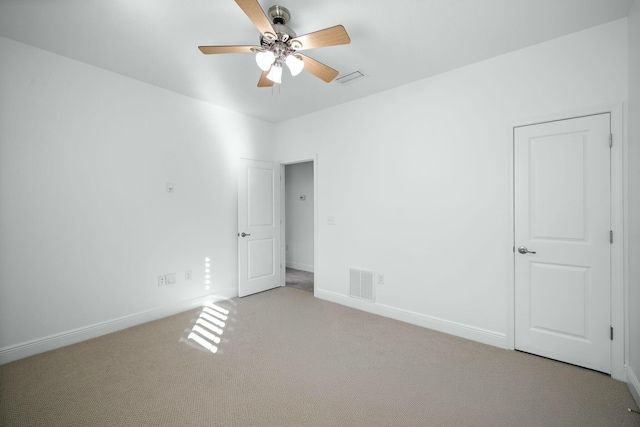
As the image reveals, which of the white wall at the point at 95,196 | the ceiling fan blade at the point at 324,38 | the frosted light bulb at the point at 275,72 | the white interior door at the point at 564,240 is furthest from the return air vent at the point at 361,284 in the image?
the ceiling fan blade at the point at 324,38

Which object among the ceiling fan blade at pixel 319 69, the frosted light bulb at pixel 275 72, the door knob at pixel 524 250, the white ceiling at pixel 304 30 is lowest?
the door knob at pixel 524 250

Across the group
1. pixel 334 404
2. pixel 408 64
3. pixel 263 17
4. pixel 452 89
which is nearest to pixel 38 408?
pixel 334 404

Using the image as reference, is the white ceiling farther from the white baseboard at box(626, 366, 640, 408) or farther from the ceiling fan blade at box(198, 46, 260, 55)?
the white baseboard at box(626, 366, 640, 408)

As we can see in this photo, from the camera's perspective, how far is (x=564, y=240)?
2.40 meters

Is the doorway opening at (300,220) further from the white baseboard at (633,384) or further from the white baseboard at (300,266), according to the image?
the white baseboard at (633,384)

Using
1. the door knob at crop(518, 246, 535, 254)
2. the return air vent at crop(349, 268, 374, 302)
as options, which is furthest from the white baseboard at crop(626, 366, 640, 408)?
the return air vent at crop(349, 268, 374, 302)

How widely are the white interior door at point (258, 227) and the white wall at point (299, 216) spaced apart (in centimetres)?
151

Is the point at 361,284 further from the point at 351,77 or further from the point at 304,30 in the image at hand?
the point at 304,30

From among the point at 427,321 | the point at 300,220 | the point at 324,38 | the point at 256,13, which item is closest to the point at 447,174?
the point at 427,321

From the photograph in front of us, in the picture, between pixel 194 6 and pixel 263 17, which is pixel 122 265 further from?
pixel 263 17

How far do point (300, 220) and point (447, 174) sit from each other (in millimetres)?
3856

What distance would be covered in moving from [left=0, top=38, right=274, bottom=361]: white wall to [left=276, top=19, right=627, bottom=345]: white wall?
1.86 metres

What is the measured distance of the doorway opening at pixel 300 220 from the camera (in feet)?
20.1

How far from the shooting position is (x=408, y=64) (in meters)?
2.85
